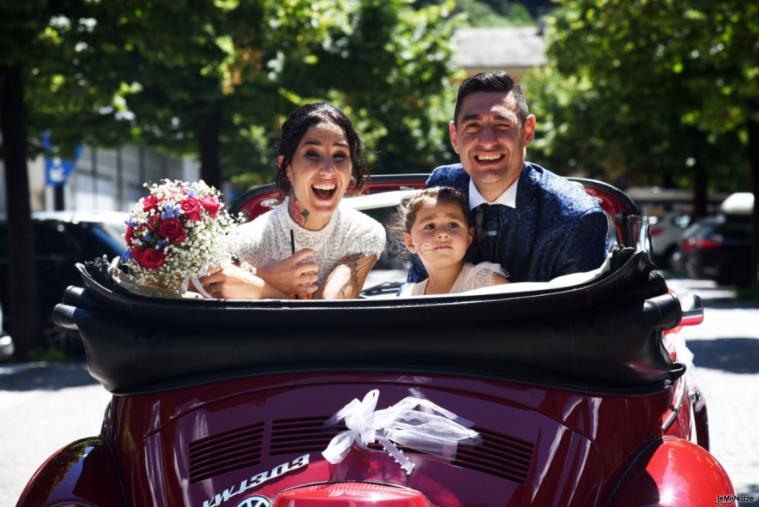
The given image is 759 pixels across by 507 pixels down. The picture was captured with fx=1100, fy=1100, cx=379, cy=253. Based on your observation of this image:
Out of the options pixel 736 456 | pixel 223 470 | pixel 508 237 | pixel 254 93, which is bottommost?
pixel 736 456

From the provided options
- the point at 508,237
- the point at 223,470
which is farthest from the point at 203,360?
the point at 508,237

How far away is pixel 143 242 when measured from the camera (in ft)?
10.9

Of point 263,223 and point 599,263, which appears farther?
point 263,223

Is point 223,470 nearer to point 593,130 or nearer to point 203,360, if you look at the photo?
point 203,360

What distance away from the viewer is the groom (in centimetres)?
391

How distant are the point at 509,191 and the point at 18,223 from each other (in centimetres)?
982

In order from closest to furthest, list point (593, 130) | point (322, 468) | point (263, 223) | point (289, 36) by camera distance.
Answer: point (322, 468), point (263, 223), point (289, 36), point (593, 130)

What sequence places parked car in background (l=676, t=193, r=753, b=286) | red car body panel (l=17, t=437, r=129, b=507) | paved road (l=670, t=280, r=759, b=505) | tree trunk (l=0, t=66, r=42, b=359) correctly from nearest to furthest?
red car body panel (l=17, t=437, r=129, b=507), paved road (l=670, t=280, r=759, b=505), tree trunk (l=0, t=66, r=42, b=359), parked car in background (l=676, t=193, r=753, b=286)

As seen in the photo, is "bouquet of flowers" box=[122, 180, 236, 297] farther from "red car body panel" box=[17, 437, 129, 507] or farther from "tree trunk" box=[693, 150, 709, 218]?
"tree trunk" box=[693, 150, 709, 218]

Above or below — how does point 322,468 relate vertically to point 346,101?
below

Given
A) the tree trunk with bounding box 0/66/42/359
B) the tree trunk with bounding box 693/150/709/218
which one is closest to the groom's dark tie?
the tree trunk with bounding box 0/66/42/359

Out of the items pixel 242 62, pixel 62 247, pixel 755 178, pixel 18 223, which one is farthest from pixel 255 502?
pixel 755 178

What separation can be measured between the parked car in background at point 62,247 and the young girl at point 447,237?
30.6 ft

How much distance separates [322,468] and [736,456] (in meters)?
4.59
